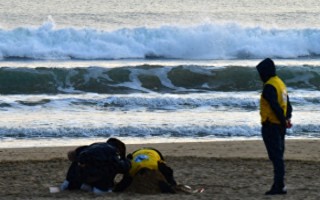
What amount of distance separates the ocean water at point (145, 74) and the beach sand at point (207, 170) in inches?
56.6

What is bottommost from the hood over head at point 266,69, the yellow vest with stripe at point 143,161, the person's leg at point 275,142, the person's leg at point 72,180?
the person's leg at point 72,180

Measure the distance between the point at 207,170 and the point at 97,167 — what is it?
2.31 m

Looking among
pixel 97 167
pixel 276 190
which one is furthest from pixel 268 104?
pixel 97 167

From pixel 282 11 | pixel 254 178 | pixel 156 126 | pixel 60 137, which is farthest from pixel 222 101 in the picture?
pixel 282 11

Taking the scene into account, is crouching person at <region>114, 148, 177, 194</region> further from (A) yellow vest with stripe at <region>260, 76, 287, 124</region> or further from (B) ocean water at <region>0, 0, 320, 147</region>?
(B) ocean water at <region>0, 0, 320, 147</region>

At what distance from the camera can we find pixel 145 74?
26906mm

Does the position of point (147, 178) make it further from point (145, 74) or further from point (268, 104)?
point (145, 74)

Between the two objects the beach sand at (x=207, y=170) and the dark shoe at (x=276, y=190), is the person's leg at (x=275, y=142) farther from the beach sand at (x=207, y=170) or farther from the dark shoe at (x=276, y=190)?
the beach sand at (x=207, y=170)

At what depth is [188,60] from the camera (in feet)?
106

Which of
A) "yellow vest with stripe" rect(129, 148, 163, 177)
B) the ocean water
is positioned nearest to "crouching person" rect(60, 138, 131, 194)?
"yellow vest with stripe" rect(129, 148, 163, 177)

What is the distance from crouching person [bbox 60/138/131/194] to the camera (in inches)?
443

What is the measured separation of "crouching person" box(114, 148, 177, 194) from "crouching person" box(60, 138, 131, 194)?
5.3 inches

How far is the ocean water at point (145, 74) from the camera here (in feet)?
59.2

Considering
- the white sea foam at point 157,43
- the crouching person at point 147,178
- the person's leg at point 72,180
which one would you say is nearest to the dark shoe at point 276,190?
the crouching person at point 147,178
